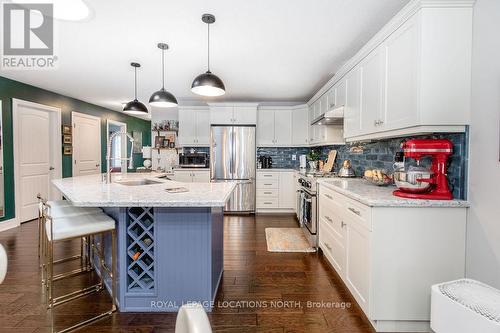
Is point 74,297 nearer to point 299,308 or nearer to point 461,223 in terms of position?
point 299,308

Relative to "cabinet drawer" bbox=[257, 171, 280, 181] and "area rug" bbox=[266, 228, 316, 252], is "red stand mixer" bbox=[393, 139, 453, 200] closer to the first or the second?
"area rug" bbox=[266, 228, 316, 252]

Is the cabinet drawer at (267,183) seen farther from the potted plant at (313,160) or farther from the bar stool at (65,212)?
the bar stool at (65,212)

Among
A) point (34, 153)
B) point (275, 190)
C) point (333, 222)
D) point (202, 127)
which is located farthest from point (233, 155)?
point (34, 153)

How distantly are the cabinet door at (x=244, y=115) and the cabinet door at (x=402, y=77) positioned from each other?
10.6ft

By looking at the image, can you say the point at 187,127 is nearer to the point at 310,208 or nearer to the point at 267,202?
the point at 267,202

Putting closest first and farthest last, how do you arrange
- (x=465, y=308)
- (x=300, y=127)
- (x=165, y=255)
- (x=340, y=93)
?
(x=465, y=308) → (x=165, y=255) → (x=340, y=93) → (x=300, y=127)

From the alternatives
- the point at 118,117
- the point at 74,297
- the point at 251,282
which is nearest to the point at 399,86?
the point at 251,282

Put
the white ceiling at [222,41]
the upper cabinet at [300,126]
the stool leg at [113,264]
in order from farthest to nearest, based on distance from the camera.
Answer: the upper cabinet at [300,126], the white ceiling at [222,41], the stool leg at [113,264]

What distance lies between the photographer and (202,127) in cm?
547

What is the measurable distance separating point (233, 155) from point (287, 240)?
84.3 inches

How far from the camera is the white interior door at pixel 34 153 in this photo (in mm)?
4297

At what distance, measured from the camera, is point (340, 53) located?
121 inches

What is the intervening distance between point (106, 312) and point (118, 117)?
21.4ft

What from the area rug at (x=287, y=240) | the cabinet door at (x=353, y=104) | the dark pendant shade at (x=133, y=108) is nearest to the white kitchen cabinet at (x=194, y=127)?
the dark pendant shade at (x=133, y=108)
